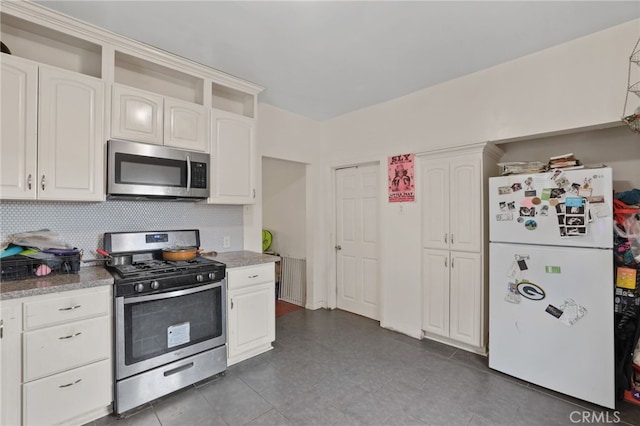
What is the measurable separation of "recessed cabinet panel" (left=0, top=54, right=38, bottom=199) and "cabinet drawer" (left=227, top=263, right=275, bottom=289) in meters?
1.45

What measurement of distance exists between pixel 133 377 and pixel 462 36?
3.43 meters

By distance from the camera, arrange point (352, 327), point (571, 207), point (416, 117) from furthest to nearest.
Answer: point (352, 327), point (416, 117), point (571, 207)

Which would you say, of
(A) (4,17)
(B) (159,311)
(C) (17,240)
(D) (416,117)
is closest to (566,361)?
(D) (416,117)

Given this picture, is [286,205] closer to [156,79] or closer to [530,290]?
[156,79]

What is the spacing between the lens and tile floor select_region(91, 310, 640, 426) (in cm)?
191

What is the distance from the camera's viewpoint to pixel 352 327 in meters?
3.44

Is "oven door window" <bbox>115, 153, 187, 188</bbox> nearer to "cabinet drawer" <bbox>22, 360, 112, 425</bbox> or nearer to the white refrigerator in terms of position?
"cabinet drawer" <bbox>22, 360, 112, 425</bbox>

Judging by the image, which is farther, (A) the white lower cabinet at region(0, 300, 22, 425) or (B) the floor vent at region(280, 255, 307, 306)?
(B) the floor vent at region(280, 255, 307, 306)

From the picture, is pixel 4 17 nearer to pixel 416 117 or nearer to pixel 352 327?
pixel 416 117

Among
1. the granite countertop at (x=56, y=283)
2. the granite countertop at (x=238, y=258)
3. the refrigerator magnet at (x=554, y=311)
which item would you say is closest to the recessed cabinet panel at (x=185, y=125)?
the granite countertop at (x=238, y=258)

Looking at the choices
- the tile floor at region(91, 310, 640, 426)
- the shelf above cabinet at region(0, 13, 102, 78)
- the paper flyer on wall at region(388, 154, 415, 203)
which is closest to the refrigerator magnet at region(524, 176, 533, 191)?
the paper flyer on wall at region(388, 154, 415, 203)

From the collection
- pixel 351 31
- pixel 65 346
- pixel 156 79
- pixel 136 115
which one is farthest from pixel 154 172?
pixel 351 31

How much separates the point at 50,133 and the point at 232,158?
4.30ft

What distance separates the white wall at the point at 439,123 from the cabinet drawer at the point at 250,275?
1.32 meters
